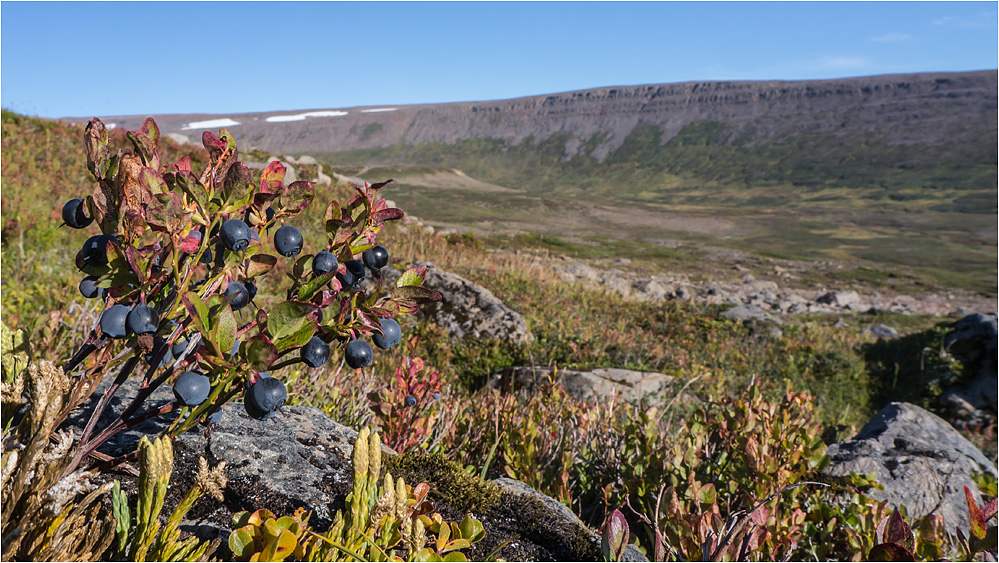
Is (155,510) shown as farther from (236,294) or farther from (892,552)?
(892,552)

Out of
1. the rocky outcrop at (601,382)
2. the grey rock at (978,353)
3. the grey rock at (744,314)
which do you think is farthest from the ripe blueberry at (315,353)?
the grey rock at (744,314)

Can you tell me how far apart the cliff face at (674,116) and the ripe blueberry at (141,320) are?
9329 cm

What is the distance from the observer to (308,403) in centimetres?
268

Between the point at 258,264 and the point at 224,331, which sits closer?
the point at 224,331

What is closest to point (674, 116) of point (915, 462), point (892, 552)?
point (915, 462)

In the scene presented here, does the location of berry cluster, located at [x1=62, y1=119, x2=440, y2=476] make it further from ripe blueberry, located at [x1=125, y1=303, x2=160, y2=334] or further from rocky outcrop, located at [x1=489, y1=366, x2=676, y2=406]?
rocky outcrop, located at [x1=489, y1=366, x2=676, y2=406]

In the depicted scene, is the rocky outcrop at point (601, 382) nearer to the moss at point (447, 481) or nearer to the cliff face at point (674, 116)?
the moss at point (447, 481)

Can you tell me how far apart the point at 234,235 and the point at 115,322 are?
31cm

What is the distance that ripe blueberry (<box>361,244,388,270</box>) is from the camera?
1.34 metres

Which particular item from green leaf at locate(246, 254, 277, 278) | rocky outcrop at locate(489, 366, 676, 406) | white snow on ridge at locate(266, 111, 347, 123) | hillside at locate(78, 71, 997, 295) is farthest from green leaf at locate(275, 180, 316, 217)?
white snow on ridge at locate(266, 111, 347, 123)

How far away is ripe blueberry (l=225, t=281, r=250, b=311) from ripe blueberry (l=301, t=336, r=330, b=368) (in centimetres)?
20

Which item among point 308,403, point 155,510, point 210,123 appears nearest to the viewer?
point 155,510

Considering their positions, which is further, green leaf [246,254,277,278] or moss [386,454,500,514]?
moss [386,454,500,514]

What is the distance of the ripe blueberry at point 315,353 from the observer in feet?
3.89
